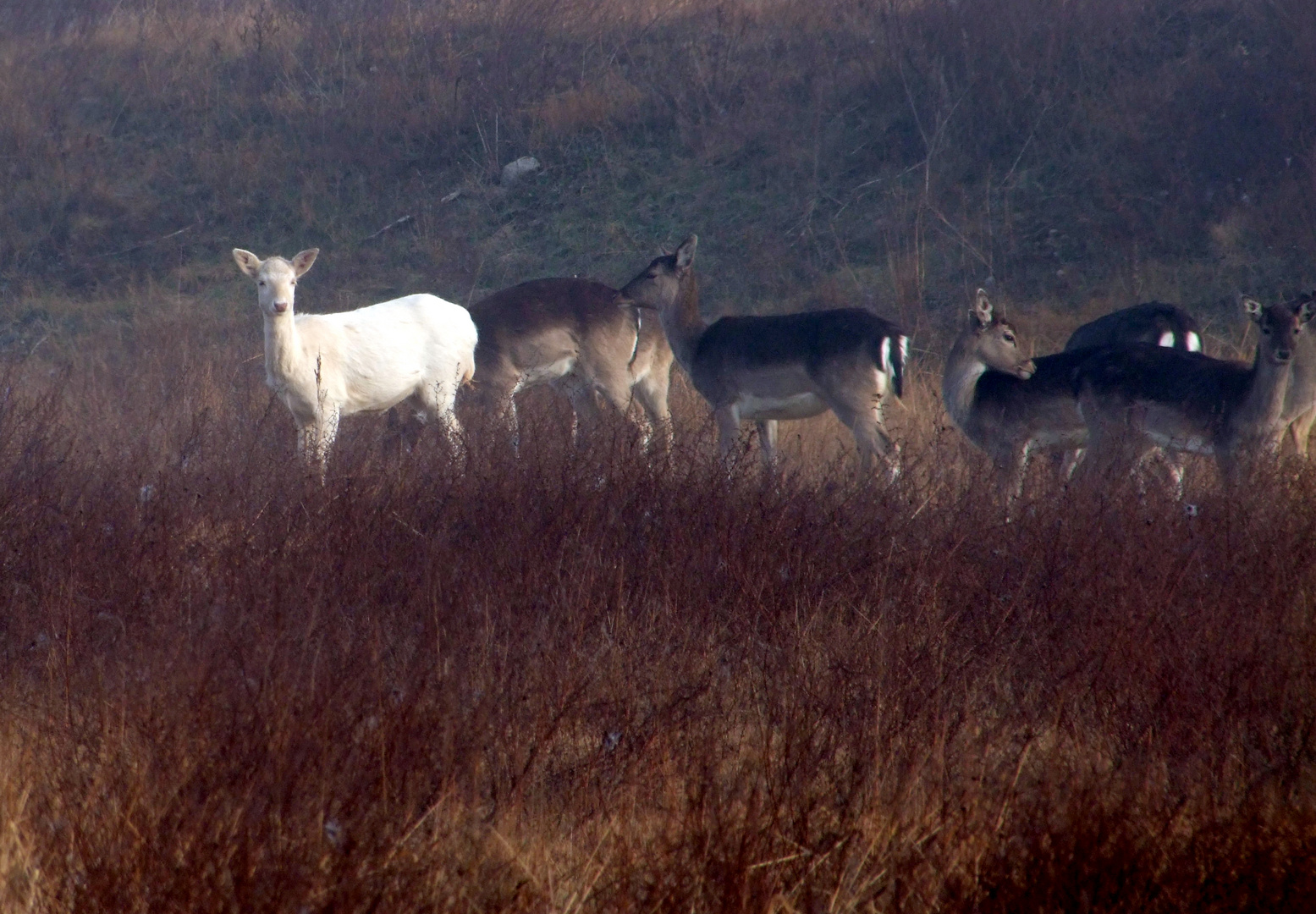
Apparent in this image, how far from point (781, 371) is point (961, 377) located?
128cm

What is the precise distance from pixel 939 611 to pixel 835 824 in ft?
6.36

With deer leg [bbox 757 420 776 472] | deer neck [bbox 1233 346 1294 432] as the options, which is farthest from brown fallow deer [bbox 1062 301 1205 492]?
deer leg [bbox 757 420 776 472]

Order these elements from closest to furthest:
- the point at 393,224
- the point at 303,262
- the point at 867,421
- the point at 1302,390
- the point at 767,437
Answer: the point at 1302,390 < the point at 303,262 < the point at 867,421 < the point at 767,437 < the point at 393,224

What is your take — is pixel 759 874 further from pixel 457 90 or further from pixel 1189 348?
pixel 457 90

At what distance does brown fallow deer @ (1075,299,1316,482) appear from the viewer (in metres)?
8.77

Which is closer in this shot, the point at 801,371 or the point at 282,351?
the point at 282,351

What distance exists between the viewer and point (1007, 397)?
383 inches

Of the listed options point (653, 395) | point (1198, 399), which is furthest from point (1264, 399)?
point (653, 395)

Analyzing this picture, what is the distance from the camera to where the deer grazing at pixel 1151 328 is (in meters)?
10.7

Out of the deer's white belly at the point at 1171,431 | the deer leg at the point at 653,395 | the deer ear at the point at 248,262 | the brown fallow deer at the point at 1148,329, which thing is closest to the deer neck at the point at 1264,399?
the deer's white belly at the point at 1171,431

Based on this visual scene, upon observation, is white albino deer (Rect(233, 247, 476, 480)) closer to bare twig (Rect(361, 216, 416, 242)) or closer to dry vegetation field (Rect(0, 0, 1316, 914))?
dry vegetation field (Rect(0, 0, 1316, 914))

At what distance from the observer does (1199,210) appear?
15797 millimetres

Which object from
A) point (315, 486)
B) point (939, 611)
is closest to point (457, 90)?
point (315, 486)

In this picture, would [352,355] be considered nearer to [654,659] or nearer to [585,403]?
[585,403]
